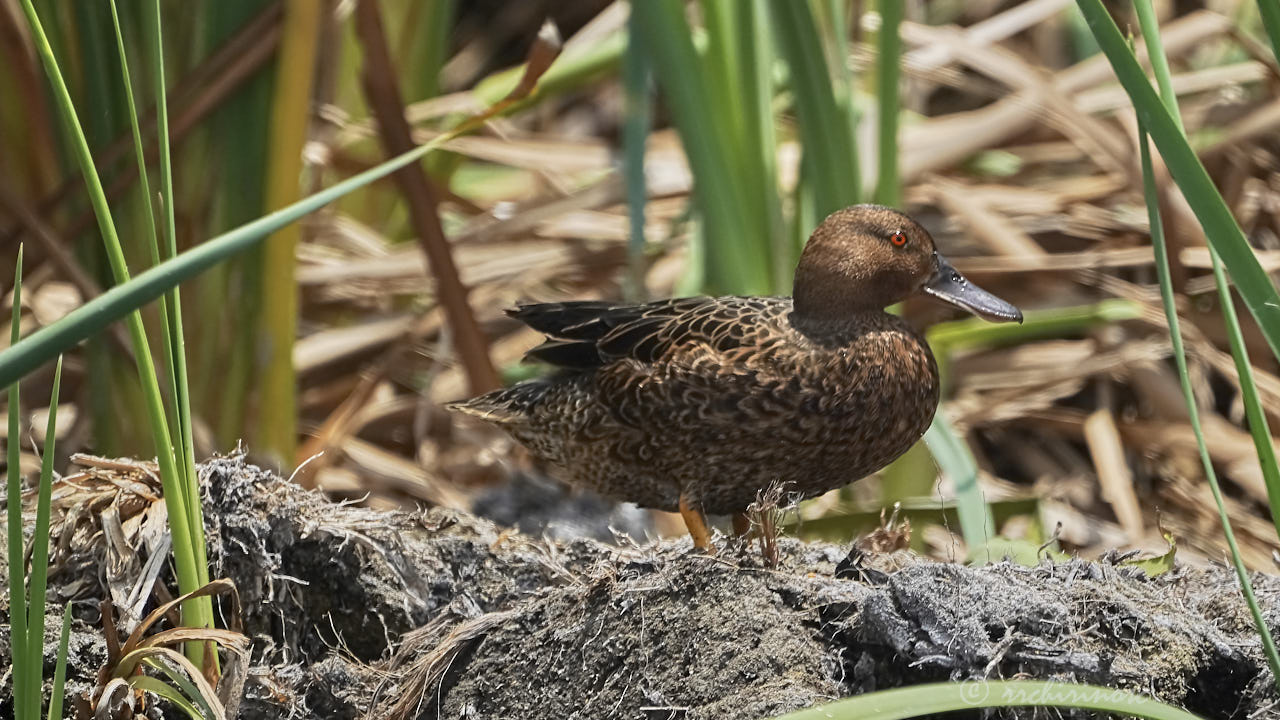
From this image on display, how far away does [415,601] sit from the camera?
2.09 meters

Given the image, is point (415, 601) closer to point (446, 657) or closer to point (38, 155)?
point (446, 657)

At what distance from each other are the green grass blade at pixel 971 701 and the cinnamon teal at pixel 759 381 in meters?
1.05

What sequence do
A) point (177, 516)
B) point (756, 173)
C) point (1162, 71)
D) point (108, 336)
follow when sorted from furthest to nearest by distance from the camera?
point (756, 173), point (108, 336), point (177, 516), point (1162, 71)

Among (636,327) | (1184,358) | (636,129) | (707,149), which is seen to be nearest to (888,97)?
(707,149)

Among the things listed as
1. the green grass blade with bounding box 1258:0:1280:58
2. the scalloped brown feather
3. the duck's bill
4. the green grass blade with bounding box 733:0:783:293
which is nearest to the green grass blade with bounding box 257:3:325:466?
the scalloped brown feather

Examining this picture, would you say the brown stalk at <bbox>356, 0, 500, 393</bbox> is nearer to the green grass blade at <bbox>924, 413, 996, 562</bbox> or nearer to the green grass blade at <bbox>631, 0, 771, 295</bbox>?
the green grass blade at <bbox>631, 0, 771, 295</bbox>

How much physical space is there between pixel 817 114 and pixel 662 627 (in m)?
1.44

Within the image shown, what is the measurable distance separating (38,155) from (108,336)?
593 millimetres

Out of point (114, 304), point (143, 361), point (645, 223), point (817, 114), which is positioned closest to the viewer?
point (114, 304)

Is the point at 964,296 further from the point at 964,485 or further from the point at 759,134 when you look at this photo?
the point at 759,134

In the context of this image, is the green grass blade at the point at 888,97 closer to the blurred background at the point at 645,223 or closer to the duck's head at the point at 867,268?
the blurred background at the point at 645,223

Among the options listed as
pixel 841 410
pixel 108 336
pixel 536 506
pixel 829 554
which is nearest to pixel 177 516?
pixel 829 554

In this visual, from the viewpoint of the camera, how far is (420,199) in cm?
341

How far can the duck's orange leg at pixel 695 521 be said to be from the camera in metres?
2.32
